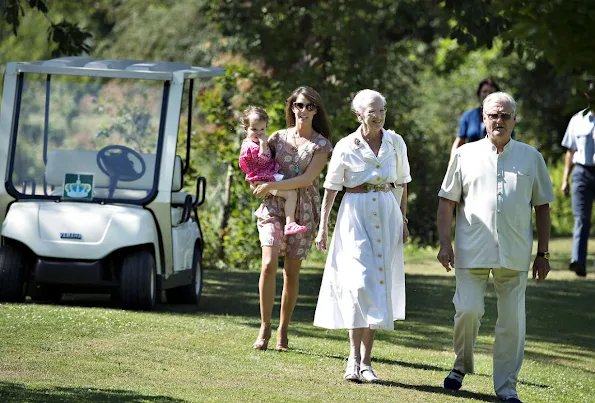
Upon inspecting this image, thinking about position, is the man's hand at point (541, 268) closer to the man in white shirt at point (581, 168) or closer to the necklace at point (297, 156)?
the necklace at point (297, 156)

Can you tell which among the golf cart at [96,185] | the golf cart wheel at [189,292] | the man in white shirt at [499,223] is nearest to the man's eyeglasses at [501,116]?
the man in white shirt at [499,223]

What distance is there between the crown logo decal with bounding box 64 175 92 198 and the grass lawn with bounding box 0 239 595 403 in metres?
0.98

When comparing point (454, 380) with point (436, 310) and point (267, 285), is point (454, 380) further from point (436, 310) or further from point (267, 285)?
point (436, 310)

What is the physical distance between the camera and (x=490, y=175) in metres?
7.90

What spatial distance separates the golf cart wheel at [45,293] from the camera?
11.8 meters

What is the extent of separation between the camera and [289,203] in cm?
934

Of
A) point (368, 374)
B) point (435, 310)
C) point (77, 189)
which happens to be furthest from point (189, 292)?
point (368, 374)

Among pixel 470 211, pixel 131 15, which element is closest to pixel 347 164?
pixel 470 211

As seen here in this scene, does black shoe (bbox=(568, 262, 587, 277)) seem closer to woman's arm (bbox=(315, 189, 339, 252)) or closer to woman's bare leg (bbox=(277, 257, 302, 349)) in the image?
woman's bare leg (bbox=(277, 257, 302, 349))

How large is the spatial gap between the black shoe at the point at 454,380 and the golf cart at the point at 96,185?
3.74m

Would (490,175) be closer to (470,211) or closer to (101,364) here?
(470,211)

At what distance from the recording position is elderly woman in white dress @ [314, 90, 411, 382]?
8.23m

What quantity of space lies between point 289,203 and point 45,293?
143 inches

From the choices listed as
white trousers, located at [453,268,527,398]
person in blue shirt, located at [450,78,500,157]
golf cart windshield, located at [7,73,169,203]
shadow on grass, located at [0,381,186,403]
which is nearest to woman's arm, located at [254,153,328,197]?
white trousers, located at [453,268,527,398]
